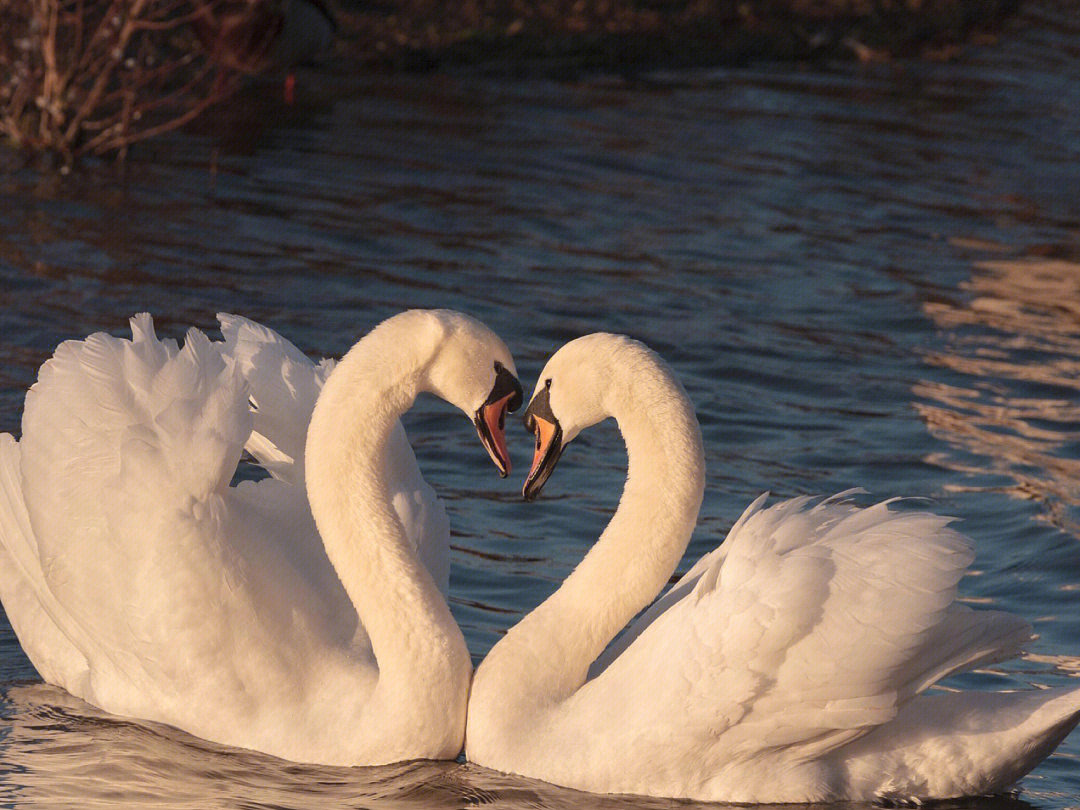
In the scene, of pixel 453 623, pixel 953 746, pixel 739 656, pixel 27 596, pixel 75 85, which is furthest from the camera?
pixel 75 85

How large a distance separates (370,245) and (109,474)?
228 inches

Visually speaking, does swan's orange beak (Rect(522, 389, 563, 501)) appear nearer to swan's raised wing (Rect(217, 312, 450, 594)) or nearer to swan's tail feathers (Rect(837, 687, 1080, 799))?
swan's raised wing (Rect(217, 312, 450, 594))

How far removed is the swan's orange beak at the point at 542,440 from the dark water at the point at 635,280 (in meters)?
0.82

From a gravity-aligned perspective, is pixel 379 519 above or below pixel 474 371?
below

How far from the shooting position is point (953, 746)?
18.0 ft

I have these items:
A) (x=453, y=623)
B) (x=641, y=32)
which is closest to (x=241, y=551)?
(x=453, y=623)

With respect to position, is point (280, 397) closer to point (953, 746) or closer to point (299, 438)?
point (299, 438)

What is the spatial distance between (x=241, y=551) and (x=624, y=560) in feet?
3.53

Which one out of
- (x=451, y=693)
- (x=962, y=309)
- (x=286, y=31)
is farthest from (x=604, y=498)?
(x=286, y=31)

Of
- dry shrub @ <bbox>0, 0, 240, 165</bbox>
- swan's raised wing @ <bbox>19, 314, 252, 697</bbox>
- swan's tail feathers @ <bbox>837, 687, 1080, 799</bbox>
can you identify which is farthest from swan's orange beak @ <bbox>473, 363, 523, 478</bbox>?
dry shrub @ <bbox>0, 0, 240, 165</bbox>

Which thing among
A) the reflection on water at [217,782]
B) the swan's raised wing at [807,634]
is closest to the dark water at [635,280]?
the reflection on water at [217,782]

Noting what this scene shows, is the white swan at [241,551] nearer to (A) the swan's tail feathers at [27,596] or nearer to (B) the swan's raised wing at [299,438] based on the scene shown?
(A) the swan's tail feathers at [27,596]

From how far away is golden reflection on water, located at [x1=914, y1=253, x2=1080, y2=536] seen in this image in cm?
855

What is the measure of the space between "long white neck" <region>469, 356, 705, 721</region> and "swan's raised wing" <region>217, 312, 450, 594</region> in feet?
2.14
